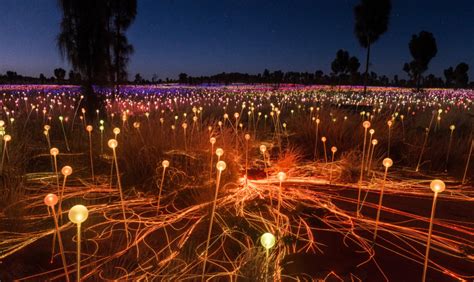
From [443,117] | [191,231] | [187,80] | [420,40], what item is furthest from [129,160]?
[187,80]

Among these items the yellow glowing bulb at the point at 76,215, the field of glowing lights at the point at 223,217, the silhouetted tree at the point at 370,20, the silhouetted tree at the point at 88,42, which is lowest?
the field of glowing lights at the point at 223,217

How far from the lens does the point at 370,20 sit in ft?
83.9

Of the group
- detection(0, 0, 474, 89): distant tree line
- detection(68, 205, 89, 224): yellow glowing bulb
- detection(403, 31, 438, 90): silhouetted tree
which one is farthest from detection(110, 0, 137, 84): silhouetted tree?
detection(403, 31, 438, 90): silhouetted tree

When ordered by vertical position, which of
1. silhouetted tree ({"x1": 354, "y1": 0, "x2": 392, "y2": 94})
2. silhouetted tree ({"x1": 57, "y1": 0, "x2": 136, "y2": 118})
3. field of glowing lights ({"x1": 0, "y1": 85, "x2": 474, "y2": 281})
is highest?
silhouetted tree ({"x1": 354, "y1": 0, "x2": 392, "y2": 94})

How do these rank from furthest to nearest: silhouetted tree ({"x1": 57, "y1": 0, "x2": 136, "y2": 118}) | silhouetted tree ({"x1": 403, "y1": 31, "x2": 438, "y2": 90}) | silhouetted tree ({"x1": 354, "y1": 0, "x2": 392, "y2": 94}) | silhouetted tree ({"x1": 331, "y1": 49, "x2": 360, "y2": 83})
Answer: silhouetted tree ({"x1": 331, "y1": 49, "x2": 360, "y2": 83}) < silhouetted tree ({"x1": 403, "y1": 31, "x2": 438, "y2": 90}) < silhouetted tree ({"x1": 354, "y1": 0, "x2": 392, "y2": 94}) < silhouetted tree ({"x1": 57, "y1": 0, "x2": 136, "y2": 118})

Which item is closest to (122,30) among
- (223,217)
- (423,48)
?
(223,217)

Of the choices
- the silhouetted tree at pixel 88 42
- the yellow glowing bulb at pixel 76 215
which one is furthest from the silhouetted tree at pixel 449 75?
the yellow glowing bulb at pixel 76 215

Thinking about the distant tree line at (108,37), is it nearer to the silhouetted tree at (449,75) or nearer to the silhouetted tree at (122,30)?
the silhouetted tree at (122,30)

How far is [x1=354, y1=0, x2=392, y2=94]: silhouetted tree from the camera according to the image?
82.5 feet

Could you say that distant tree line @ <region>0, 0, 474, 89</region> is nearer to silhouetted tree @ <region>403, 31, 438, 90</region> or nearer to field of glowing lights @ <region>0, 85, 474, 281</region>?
silhouetted tree @ <region>403, 31, 438, 90</region>

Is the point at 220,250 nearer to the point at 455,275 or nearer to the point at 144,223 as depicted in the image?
the point at 144,223

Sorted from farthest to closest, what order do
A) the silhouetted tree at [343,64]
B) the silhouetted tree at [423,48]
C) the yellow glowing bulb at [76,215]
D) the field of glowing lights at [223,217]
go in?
the silhouetted tree at [343,64], the silhouetted tree at [423,48], the field of glowing lights at [223,217], the yellow glowing bulb at [76,215]

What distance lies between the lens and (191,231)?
3.24 metres

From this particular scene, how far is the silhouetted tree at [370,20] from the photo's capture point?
25156 mm
